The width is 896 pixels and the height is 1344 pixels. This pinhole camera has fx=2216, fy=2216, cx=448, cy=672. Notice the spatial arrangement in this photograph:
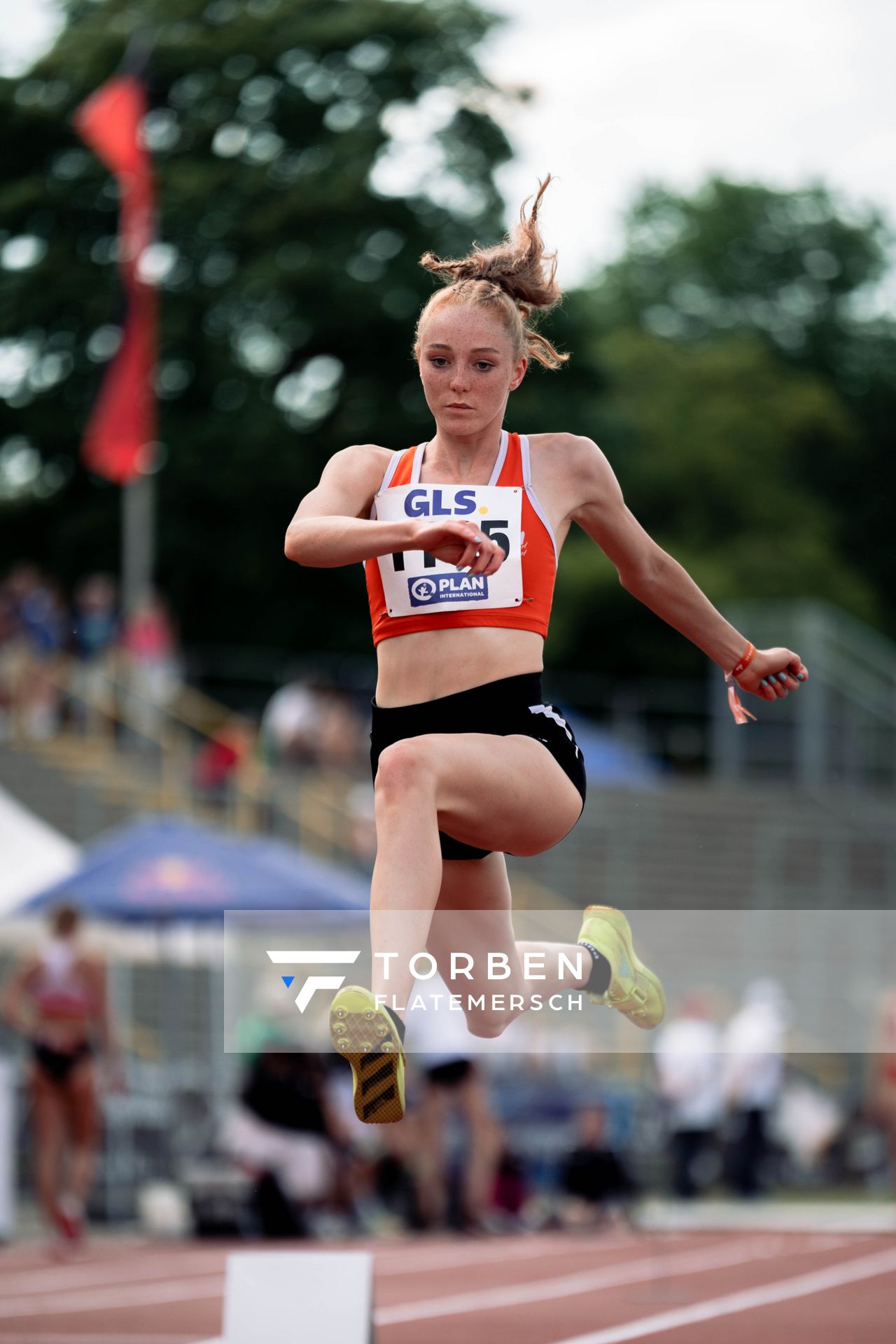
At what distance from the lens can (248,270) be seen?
30469mm

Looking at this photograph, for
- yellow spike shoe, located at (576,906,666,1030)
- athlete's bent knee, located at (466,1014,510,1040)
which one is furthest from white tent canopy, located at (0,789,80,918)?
athlete's bent knee, located at (466,1014,510,1040)

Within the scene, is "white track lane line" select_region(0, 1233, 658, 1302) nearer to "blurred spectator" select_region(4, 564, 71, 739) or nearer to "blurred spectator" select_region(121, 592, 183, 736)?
"blurred spectator" select_region(121, 592, 183, 736)

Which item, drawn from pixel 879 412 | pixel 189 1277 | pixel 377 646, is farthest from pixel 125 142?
pixel 879 412

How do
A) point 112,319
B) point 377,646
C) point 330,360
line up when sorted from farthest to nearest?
point 330,360 < point 112,319 < point 377,646

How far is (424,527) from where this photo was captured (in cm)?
505

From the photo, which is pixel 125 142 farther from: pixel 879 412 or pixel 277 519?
pixel 879 412

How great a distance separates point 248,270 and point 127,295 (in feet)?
22.0

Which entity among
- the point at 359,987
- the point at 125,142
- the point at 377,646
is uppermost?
the point at 125,142

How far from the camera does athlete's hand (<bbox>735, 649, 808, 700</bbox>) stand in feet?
20.0

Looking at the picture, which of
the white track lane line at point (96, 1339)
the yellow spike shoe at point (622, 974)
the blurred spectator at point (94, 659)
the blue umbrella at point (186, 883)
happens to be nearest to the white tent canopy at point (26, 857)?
the blue umbrella at point (186, 883)

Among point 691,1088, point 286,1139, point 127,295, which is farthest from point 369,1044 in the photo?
point 127,295

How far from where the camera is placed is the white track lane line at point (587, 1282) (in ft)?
34.6

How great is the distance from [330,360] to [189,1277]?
65.7ft

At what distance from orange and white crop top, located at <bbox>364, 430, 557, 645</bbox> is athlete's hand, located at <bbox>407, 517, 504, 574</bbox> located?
1.49 ft
